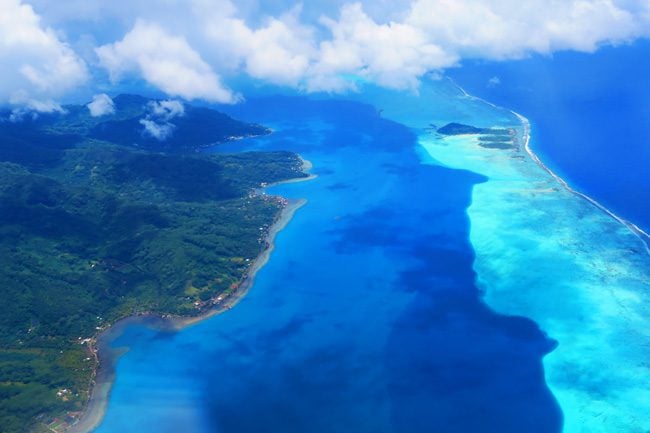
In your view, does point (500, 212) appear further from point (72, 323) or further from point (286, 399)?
point (72, 323)

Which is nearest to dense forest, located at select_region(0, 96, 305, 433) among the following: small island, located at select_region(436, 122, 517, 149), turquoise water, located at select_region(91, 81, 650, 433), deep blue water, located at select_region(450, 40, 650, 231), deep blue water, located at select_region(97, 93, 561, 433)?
turquoise water, located at select_region(91, 81, 650, 433)

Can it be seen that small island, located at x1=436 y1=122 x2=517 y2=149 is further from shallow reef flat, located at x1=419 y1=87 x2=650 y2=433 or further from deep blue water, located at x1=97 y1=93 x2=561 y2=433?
deep blue water, located at x1=97 y1=93 x2=561 y2=433

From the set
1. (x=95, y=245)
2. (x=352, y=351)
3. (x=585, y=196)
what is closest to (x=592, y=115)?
(x=585, y=196)

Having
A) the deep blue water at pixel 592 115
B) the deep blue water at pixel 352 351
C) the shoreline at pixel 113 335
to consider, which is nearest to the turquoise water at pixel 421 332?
the deep blue water at pixel 352 351

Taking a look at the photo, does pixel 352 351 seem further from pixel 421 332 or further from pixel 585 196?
pixel 585 196

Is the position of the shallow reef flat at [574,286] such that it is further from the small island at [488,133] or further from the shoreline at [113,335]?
the shoreline at [113,335]

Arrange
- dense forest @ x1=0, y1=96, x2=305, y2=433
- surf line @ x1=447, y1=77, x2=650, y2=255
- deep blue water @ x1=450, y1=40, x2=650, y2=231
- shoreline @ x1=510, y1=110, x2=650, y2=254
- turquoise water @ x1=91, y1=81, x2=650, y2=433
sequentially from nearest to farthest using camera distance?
turquoise water @ x1=91, y1=81, x2=650, y2=433 < dense forest @ x1=0, y1=96, x2=305, y2=433 < shoreline @ x1=510, y1=110, x2=650, y2=254 < surf line @ x1=447, y1=77, x2=650, y2=255 < deep blue water @ x1=450, y1=40, x2=650, y2=231
